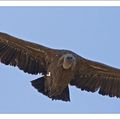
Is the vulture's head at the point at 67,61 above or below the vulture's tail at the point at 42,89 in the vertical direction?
above

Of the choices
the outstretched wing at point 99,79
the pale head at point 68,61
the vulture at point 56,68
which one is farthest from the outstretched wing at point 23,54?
the outstretched wing at point 99,79

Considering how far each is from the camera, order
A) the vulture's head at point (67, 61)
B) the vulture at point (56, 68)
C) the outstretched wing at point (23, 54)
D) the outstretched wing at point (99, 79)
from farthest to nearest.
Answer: the outstretched wing at point (99, 79), the outstretched wing at point (23, 54), the vulture at point (56, 68), the vulture's head at point (67, 61)

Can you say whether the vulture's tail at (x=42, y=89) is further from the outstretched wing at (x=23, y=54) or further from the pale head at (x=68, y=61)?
the pale head at (x=68, y=61)

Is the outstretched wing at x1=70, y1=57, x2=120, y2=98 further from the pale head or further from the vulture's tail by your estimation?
the pale head

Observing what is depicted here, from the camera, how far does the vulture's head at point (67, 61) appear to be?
3334 cm

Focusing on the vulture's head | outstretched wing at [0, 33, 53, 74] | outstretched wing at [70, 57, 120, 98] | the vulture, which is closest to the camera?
the vulture's head

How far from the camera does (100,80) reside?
115ft

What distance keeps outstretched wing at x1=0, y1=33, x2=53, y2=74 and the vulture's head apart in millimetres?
477

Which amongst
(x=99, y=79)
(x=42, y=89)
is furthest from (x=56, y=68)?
(x=99, y=79)

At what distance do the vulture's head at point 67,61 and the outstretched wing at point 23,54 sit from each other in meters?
0.48

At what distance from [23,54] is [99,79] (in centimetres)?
238

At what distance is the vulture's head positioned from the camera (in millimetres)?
33344

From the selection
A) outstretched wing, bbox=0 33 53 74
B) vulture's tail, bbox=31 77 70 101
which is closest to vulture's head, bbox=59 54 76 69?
outstretched wing, bbox=0 33 53 74

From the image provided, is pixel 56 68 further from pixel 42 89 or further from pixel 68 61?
pixel 42 89
